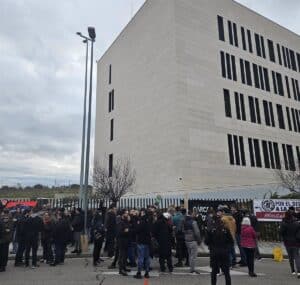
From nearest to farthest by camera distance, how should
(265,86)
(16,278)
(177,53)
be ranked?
1. (16,278)
2. (177,53)
3. (265,86)

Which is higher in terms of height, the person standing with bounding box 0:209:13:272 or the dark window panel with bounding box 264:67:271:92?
the dark window panel with bounding box 264:67:271:92

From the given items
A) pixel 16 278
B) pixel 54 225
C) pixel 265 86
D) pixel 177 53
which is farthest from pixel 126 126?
pixel 16 278

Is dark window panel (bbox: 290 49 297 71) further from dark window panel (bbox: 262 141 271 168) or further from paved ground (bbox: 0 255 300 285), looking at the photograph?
paved ground (bbox: 0 255 300 285)

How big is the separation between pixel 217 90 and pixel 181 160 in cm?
936

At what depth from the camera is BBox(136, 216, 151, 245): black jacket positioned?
29.6 feet

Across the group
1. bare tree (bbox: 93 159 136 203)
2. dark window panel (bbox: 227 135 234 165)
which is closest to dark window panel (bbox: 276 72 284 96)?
dark window panel (bbox: 227 135 234 165)

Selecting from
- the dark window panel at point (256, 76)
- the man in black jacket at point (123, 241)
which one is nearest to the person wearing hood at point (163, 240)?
the man in black jacket at point (123, 241)

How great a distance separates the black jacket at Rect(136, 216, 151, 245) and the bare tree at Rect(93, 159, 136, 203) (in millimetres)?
17020

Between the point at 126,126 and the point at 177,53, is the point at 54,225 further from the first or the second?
the point at 126,126

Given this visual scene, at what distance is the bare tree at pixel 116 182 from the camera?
28.7m

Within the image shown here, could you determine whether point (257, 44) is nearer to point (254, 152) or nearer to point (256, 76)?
point (256, 76)

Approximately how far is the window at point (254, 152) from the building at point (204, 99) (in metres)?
0.11

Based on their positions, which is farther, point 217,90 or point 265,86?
point 265,86

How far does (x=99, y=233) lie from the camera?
1052 centimetres
